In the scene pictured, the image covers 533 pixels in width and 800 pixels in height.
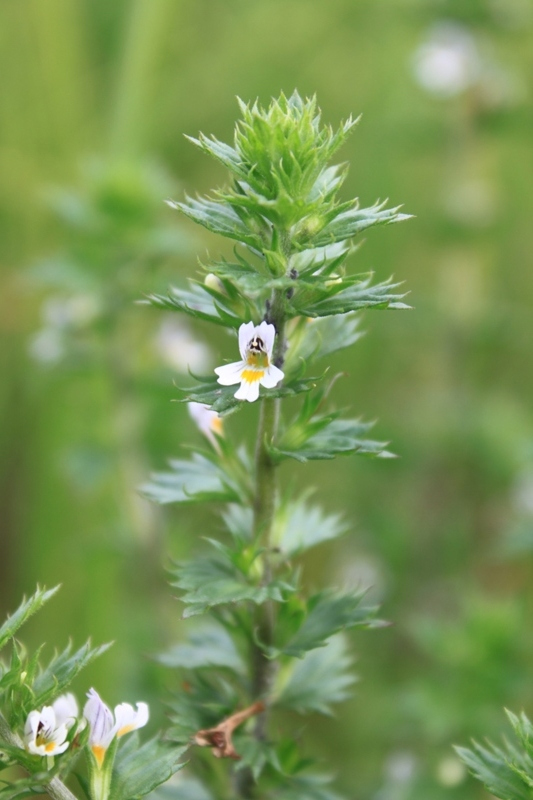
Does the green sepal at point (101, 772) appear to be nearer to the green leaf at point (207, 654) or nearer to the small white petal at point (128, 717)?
the small white petal at point (128, 717)

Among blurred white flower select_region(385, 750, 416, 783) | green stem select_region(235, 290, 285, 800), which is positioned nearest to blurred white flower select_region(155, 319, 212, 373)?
blurred white flower select_region(385, 750, 416, 783)

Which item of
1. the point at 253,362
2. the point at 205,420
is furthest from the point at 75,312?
the point at 253,362

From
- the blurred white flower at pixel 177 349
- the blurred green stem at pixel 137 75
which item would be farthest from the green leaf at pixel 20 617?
the blurred green stem at pixel 137 75

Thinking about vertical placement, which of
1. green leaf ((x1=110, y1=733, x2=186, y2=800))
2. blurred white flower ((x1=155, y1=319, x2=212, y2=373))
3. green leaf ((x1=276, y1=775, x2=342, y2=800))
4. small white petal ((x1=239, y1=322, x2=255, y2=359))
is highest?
small white petal ((x1=239, y1=322, x2=255, y2=359))

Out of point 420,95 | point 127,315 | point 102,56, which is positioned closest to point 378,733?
Answer: point 127,315

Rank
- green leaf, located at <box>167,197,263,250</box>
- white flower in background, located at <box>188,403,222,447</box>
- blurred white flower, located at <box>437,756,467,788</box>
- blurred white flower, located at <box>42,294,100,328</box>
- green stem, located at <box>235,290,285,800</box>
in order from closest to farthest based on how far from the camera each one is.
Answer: green leaf, located at <box>167,197,263,250</box>
green stem, located at <box>235,290,285,800</box>
white flower in background, located at <box>188,403,222,447</box>
blurred white flower, located at <box>437,756,467,788</box>
blurred white flower, located at <box>42,294,100,328</box>

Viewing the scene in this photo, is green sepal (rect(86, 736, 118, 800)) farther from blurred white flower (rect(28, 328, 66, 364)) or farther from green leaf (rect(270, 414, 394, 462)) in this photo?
blurred white flower (rect(28, 328, 66, 364))
